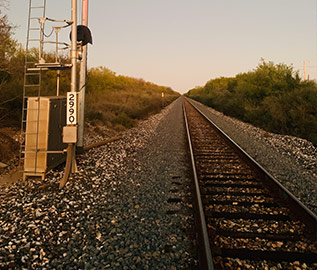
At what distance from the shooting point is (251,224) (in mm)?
3828

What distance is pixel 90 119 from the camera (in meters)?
15.5

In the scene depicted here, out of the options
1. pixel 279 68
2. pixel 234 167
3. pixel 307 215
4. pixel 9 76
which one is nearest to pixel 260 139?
pixel 234 167

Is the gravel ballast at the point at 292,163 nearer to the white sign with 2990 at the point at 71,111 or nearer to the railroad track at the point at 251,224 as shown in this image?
the railroad track at the point at 251,224

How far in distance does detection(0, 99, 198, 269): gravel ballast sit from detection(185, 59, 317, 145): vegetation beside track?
11.2 m

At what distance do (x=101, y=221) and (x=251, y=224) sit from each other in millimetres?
2322

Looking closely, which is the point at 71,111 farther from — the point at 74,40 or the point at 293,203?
the point at 293,203

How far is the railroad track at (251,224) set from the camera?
3020 millimetres

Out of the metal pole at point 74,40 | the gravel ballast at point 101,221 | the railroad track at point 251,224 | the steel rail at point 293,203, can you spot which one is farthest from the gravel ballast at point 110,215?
the metal pole at point 74,40

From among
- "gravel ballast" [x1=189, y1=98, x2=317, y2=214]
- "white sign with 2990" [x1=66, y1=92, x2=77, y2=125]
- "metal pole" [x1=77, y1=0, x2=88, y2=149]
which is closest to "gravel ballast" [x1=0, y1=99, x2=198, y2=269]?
"white sign with 2990" [x1=66, y1=92, x2=77, y2=125]

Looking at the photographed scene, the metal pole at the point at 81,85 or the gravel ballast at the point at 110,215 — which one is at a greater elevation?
the metal pole at the point at 81,85

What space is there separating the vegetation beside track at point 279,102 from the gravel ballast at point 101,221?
36.7 ft

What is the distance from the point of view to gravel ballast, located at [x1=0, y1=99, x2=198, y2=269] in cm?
310

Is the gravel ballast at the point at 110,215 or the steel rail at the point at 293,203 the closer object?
the gravel ballast at the point at 110,215

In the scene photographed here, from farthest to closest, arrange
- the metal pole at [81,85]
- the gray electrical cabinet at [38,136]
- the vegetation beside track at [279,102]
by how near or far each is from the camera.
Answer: the vegetation beside track at [279,102], the metal pole at [81,85], the gray electrical cabinet at [38,136]
